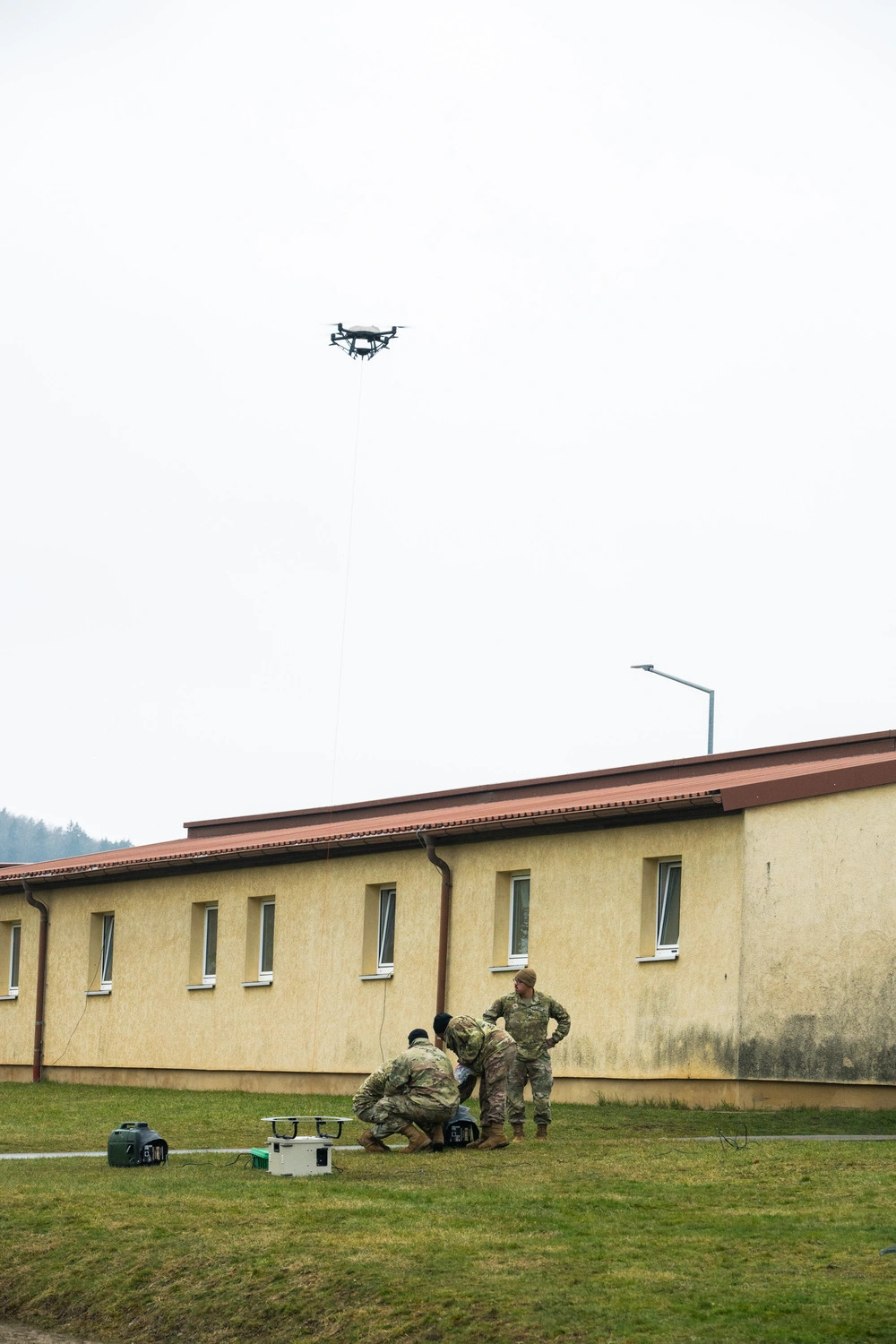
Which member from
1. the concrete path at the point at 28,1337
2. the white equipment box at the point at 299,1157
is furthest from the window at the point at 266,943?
the concrete path at the point at 28,1337

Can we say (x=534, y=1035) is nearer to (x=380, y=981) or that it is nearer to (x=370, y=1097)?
(x=370, y=1097)

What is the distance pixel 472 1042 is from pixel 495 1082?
44 cm

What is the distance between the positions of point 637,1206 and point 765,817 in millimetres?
10341

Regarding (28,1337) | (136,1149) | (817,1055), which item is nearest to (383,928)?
(817,1055)

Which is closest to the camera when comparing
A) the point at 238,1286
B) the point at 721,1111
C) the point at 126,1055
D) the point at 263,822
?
the point at 238,1286

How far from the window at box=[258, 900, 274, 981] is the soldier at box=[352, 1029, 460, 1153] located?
42.4 feet

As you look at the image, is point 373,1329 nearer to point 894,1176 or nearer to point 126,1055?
point 894,1176

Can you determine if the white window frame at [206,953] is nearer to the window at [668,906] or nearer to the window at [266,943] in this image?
the window at [266,943]

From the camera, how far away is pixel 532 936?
25.4m

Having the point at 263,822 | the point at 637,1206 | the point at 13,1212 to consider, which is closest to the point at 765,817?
the point at 637,1206

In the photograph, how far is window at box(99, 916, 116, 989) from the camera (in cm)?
3300

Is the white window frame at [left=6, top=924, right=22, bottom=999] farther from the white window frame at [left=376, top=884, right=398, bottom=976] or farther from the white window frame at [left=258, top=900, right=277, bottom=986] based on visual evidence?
the white window frame at [left=376, top=884, right=398, bottom=976]

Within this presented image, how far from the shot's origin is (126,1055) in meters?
31.7

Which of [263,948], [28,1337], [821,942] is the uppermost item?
[821,942]
